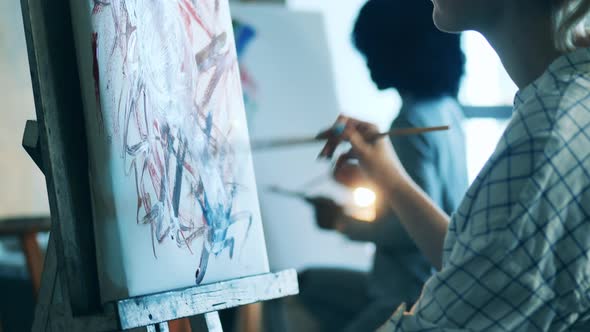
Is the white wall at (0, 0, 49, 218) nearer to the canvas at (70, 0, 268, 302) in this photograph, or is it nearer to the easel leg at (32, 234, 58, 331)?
the canvas at (70, 0, 268, 302)

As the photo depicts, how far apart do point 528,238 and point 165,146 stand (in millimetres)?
555

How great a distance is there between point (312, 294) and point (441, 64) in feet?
4.86

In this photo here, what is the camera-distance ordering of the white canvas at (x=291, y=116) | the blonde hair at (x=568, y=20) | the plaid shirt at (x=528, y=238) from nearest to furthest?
the plaid shirt at (x=528, y=238) → the blonde hair at (x=568, y=20) → the white canvas at (x=291, y=116)

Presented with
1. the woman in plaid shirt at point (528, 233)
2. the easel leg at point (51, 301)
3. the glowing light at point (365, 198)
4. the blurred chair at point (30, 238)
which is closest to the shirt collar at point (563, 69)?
the woman in plaid shirt at point (528, 233)

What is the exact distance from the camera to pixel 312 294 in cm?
330

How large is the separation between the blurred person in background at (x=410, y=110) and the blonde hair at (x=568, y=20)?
93cm

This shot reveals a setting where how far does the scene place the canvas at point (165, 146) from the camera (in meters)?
1.06

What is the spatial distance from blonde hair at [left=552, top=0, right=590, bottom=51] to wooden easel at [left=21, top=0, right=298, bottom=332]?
596 mm

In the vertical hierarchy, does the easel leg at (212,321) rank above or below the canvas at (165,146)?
below

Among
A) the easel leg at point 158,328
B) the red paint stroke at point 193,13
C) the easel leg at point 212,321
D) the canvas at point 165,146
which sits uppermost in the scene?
the red paint stroke at point 193,13

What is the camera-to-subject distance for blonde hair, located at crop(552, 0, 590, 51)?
3.20 ft

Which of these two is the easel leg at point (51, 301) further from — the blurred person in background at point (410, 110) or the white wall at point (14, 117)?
the white wall at point (14, 117)

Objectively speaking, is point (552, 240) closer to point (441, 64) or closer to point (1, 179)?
point (441, 64)

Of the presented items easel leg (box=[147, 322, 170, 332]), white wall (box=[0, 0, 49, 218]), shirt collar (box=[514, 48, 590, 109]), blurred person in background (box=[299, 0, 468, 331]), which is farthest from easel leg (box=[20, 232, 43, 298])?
shirt collar (box=[514, 48, 590, 109])
